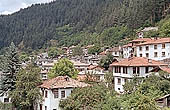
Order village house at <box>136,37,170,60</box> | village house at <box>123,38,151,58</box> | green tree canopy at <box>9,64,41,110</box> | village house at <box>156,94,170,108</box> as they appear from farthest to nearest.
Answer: village house at <box>123,38,151,58</box> < village house at <box>136,37,170,60</box> < green tree canopy at <box>9,64,41,110</box> < village house at <box>156,94,170,108</box>

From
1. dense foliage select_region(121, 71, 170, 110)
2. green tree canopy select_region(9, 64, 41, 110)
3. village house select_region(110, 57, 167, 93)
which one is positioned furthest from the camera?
village house select_region(110, 57, 167, 93)

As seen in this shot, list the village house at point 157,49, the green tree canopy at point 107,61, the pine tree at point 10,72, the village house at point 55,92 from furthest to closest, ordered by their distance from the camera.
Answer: the green tree canopy at point 107,61 → the village house at point 157,49 → the pine tree at point 10,72 → the village house at point 55,92

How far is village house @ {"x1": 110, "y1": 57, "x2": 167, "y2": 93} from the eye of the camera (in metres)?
40.2

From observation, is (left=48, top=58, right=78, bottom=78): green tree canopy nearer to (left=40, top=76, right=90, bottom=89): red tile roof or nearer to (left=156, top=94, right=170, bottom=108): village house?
(left=40, top=76, right=90, bottom=89): red tile roof

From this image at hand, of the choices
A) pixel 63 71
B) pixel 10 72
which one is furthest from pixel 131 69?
pixel 10 72

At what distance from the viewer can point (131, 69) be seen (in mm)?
40906

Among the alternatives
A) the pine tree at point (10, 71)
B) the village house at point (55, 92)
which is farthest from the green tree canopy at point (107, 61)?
the village house at point (55, 92)

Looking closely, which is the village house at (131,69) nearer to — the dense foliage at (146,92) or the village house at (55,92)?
the dense foliage at (146,92)

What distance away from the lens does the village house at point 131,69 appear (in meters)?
40.2

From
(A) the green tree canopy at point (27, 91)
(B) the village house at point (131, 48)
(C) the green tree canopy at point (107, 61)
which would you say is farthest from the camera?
(B) the village house at point (131, 48)

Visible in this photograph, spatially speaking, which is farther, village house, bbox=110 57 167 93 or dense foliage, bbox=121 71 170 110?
village house, bbox=110 57 167 93

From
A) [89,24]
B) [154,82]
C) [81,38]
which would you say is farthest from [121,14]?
[154,82]

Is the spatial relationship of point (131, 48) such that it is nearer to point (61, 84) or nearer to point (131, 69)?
point (131, 69)

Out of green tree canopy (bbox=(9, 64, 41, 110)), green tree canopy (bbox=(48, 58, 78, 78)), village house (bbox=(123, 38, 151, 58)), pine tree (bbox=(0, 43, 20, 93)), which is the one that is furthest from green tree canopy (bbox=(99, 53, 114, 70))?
green tree canopy (bbox=(9, 64, 41, 110))
